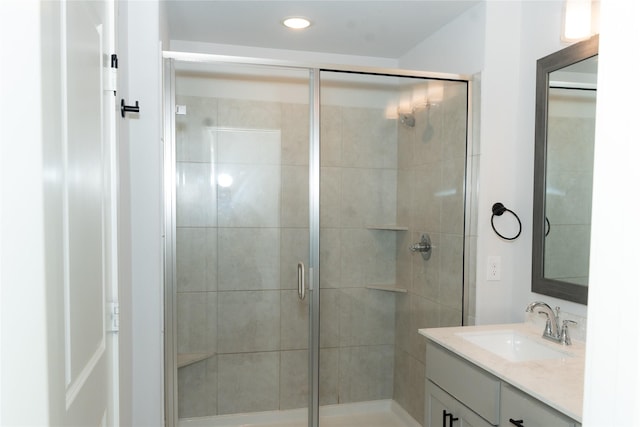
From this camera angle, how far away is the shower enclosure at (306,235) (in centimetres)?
230

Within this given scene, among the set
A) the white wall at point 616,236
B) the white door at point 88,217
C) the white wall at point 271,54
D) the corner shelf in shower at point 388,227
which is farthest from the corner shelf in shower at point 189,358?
the white wall at point 616,236

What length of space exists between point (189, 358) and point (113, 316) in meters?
0.91

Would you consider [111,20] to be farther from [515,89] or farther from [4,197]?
[515,89]

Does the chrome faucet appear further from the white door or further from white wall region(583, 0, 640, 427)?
the white door

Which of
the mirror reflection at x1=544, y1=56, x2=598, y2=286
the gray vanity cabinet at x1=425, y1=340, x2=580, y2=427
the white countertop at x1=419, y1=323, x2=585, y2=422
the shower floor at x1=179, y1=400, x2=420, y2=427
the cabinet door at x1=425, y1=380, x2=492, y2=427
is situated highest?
the mirror reflection at x1=544, y1=56, x2=598, y2=286

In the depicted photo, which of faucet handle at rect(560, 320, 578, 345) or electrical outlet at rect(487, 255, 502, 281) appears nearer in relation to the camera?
faucet handle at rect(560, 320, 578, 345)

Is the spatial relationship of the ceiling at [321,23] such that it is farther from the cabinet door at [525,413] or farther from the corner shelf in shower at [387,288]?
the cabinet door at [525,413]

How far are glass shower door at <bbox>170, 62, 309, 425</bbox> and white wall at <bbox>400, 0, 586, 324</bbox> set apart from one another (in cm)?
94

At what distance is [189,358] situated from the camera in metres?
2.33

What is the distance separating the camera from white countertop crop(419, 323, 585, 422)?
4.45 feet

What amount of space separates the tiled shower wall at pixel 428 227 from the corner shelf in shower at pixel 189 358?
1116mm

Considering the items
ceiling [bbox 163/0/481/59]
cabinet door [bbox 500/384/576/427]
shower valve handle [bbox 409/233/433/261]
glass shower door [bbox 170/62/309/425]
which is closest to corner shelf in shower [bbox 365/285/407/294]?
shower valve handle [bbox 409/233/433/261]

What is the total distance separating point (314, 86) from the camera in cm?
243

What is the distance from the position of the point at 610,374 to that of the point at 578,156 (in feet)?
5.83
